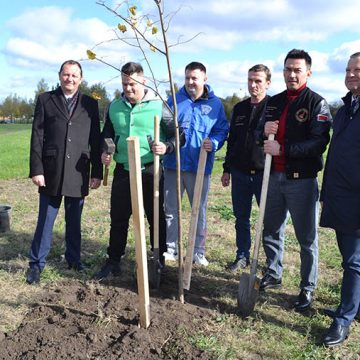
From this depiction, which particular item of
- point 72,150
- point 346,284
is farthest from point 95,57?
point 346,284

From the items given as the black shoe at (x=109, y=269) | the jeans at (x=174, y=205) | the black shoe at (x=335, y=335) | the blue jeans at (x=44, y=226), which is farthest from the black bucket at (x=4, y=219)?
the black shoe at (x=335, y=335)

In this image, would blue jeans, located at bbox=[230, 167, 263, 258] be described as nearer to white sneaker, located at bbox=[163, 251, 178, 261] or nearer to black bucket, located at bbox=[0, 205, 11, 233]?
white sneaker, located at bbox=[163, 251, 178, 261]

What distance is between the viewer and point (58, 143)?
188 inches

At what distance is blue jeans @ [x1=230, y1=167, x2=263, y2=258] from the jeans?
36 centimetres

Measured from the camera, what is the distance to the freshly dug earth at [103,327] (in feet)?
11.2

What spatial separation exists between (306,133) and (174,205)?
2.08 m

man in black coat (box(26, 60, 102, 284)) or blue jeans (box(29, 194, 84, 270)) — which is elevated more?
man in black coat (box(26, 60, 102, 284))

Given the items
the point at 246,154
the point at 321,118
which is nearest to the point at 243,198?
the point at 246,154

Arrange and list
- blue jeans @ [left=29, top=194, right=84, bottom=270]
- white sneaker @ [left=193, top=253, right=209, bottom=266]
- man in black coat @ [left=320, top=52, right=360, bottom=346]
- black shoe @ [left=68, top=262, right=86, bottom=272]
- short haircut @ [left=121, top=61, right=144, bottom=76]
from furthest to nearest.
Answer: white sneaker @ [left=193, top=253, right=209, bottom=266], black shoe @ [left=68, top=262, right=86, bottom=272], blue jeans @ [left=29, top=194, right=84, bottom=270], short haircut @ [left=121, top=61, right=144, bottom=76], man in black coat @ [left=320, top=52, right=360, bottom=346]

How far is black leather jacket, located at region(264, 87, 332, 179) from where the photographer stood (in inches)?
158

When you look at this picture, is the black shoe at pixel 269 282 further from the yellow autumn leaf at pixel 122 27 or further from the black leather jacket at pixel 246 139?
the yellow autumn leaf at pixel 122 27

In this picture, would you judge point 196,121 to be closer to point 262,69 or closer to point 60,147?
point 262,69

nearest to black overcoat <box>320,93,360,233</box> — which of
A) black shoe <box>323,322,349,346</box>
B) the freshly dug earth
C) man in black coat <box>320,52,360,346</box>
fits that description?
man in black coat <box>320,52,360,346</box>

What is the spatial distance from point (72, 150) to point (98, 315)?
1.88m
